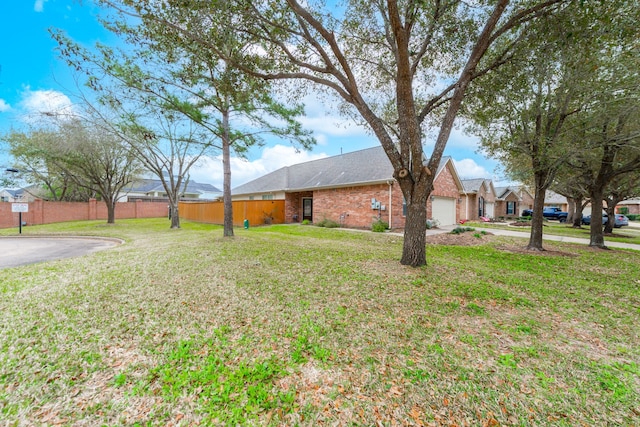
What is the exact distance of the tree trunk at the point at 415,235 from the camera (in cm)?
589

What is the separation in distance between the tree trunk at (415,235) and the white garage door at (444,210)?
37.8 ft

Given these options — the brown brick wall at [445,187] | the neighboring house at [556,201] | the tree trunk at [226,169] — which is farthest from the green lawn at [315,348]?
the neighboring house at [556,201]

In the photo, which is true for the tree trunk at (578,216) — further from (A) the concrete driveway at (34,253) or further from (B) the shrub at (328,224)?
(A) the concrete driveway at (34,253)

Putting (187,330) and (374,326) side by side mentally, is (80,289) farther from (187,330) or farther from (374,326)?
(374,326)

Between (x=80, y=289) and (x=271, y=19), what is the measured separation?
6.74 metres

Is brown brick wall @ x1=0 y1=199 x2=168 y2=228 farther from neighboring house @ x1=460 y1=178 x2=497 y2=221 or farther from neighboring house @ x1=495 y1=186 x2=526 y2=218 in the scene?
neighboring house @ x1=495 y1=186 x2=526 y2=218

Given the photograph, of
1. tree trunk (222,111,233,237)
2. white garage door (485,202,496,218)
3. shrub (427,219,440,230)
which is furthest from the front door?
white garage door (485,202,496,218)

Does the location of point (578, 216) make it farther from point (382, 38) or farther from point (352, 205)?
point (382, 38)

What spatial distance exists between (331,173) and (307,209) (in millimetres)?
3430

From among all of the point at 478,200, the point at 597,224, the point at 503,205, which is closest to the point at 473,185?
the point at 478,200

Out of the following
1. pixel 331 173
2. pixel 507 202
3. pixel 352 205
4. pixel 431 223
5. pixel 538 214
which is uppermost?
pixel 331 173

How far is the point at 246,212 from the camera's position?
1752 cm

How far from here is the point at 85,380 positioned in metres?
2.47

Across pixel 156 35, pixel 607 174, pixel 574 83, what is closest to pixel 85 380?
pixel 156 35
